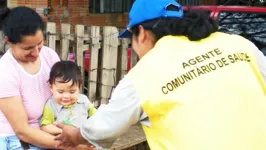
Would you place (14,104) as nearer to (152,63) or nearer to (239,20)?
(152,63)

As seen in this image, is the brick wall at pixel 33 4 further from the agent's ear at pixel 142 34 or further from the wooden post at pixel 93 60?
the agent's ear at pixel 142 34

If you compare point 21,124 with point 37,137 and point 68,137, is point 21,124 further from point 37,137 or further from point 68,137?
point 68,137

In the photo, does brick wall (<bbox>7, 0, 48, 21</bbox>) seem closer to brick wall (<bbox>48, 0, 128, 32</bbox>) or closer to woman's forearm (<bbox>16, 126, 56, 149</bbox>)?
brick wall (<bbox>48, 0, 128, 32</bbox>)

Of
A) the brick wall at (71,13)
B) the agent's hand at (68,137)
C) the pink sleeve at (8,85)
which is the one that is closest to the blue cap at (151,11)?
the agent's hand at (68,137)

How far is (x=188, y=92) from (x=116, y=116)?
0.34 metres

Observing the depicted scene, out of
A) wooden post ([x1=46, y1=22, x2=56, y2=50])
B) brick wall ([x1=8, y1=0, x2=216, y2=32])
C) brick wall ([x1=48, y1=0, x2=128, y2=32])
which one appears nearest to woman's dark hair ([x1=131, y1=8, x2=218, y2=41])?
wooden post ([x1=46, y1=22, x2=56, y2=50])

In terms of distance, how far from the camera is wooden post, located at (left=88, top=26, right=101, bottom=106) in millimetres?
5512

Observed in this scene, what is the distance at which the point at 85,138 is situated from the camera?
2.20m

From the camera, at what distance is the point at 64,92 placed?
2.79 m

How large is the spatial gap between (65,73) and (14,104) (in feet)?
1.17

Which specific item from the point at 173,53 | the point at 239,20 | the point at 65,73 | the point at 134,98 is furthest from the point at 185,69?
the point at 239,20

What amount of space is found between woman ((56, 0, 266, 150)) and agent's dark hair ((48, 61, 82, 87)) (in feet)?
2.19

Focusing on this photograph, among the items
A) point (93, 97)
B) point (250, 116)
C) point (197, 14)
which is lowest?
point (93, 97)

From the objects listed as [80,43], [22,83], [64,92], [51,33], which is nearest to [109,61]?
[80,43]
